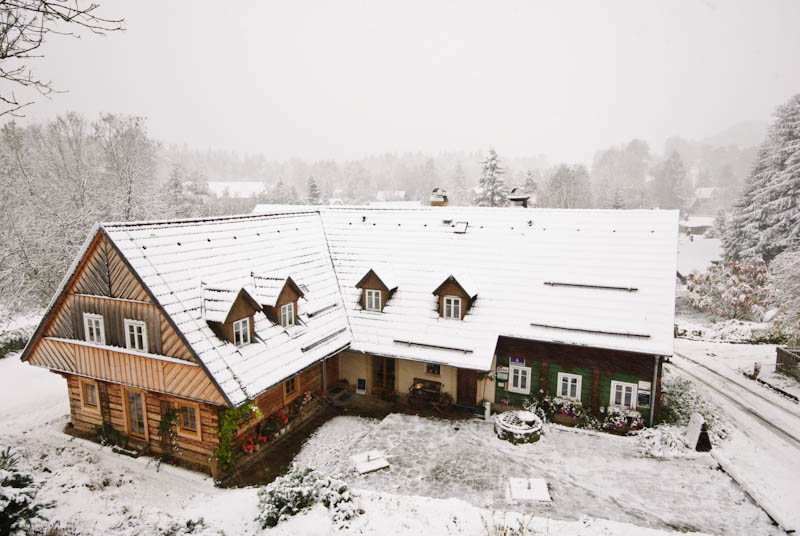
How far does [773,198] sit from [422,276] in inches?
1481

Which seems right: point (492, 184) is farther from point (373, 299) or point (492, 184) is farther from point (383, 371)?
point (383, 371)

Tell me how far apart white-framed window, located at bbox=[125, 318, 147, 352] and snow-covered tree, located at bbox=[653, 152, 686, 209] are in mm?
101442

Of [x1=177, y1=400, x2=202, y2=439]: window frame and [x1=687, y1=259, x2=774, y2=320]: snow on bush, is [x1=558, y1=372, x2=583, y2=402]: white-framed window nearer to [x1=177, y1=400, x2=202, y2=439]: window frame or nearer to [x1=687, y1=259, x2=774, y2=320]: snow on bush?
[x1=177, y1=400, x2=202, y2=439]: window frame

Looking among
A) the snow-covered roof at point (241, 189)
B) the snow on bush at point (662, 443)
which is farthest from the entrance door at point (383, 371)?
the snow-covered roof at point (241, 189)

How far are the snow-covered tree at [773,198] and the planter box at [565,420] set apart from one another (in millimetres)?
30534

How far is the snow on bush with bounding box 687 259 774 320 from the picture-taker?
111 ft

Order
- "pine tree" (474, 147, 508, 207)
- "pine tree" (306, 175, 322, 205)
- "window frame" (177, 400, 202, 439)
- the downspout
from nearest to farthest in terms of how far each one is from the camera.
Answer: "window frame" (177, 400, 202, 439) → the downspout → "pine tree" (474, 147, 508, 207) → "pine tree" (306, 175, 322, 205)

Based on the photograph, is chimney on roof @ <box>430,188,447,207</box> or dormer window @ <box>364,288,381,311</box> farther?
chimney on roof @ <box>430,188,447,207</box>

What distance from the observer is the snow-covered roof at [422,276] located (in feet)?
47.2

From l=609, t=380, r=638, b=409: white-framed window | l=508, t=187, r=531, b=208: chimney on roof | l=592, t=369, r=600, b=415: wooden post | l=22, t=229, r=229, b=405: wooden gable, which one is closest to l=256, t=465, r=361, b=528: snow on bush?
l=22, t=229, r=229, b=405: wooden gable

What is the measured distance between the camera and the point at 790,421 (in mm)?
18422

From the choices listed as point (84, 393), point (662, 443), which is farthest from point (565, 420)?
point (84, 393)

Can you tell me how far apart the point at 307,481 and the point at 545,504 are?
657 centimetres

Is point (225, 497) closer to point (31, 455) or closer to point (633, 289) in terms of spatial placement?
point (31, 455)
